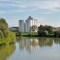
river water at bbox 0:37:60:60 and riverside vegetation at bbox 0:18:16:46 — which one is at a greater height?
riverside vegetation at bbox 0:18:16:46

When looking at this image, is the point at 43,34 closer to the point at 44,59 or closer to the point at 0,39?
the point at 0,39

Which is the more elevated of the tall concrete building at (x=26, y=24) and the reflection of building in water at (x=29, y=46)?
the tall concrete building at (x=26, y=24)

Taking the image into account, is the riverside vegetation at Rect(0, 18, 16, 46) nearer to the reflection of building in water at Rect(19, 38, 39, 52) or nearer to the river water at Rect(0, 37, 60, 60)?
the reflection of building in water at Rect(19, 38, 39, 52)

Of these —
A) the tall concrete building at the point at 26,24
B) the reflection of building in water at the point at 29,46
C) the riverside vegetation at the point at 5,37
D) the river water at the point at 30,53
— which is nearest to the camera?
the river water at the point at 30,53

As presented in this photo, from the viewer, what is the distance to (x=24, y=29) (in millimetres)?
101375

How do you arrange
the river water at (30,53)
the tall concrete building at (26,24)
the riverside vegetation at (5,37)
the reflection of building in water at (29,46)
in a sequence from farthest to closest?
the tall concrete building at (26,24) < the riverside vegetation at (5,37) < the reflection of building in water at (29,46) < the river water at (30,53)

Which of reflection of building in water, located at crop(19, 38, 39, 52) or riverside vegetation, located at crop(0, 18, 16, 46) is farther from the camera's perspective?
riverside vegetation, located at crop(0, 18, 16, 46)

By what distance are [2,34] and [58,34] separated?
28574 millimetres

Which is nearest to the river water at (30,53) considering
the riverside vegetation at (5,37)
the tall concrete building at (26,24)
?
the riverside vegetation at (5,37)

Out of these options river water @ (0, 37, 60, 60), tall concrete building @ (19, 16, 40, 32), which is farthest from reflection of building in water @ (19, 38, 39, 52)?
tall concrete building @ (19, 16, 40, 32)

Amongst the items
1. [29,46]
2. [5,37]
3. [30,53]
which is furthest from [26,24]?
[30,53]

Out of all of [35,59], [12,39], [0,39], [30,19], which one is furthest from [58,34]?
[30,19]

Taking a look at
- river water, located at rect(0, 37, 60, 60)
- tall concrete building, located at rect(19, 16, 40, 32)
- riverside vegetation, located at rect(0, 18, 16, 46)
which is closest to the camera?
river water, located at rect(0, 37, 60, 60)

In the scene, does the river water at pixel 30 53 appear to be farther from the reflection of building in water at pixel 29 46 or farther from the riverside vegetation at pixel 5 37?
the riverside vegetation at pixel 5 37
